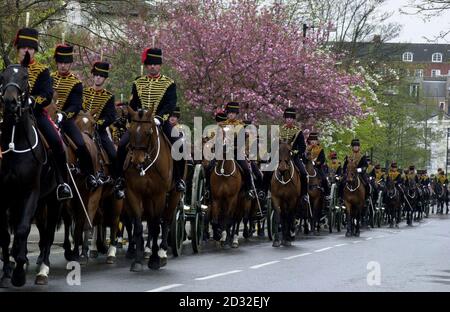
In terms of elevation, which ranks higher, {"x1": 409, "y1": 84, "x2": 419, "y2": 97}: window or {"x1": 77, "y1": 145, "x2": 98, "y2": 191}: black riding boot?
{"x1": 409, "y1": 84, "x2": 419, "y2": 97}: window

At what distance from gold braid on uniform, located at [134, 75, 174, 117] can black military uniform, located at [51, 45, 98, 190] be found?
45.7 inches

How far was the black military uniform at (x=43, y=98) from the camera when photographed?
13109 millimetres

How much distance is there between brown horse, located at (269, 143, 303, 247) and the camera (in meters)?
22.9

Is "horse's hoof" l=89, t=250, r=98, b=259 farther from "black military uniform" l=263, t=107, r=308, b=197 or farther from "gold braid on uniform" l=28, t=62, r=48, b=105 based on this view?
"black military uniform" l=263, t=107, r=308, b=197

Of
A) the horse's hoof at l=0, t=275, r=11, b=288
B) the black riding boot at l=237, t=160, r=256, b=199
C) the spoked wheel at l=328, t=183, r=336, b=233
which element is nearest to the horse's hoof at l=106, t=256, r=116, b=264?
the horse's hoof at l=0, t=275, r=11, b=288

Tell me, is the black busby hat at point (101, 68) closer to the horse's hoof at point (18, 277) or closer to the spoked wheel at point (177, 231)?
the spoked wheel at point (177, 231)

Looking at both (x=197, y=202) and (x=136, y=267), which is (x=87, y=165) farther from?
(x=197, y=202)

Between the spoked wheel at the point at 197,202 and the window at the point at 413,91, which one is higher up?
the window at the point at 413,91

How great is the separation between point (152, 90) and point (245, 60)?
21148mm

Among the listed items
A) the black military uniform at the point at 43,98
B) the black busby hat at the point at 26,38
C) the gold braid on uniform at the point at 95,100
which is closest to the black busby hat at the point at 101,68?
the gold braid on uniform at the point at 95,100

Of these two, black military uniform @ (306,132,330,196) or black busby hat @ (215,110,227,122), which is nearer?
black busby hat @ (215,110,227,122)

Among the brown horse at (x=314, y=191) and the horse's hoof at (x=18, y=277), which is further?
the brown horse at (x=314, y=191)

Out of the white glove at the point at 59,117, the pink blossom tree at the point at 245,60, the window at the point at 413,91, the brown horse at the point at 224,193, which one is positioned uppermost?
the window at the point at 413,91

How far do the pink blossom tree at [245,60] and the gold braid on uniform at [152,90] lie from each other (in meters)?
16.9
